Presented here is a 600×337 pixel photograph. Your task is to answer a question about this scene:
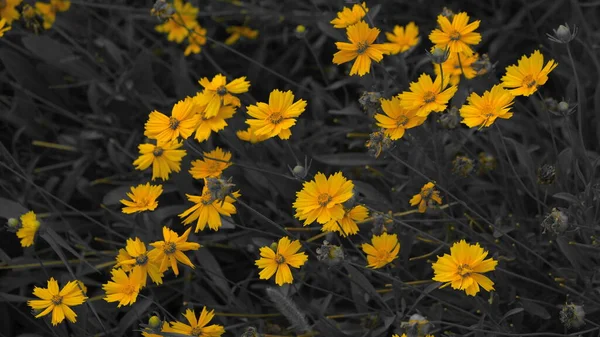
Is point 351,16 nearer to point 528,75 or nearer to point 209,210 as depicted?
point 528,75

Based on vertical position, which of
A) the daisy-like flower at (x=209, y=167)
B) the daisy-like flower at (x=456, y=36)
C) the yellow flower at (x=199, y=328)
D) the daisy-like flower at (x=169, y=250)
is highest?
the daisy-like flower at (x=456, y=36)

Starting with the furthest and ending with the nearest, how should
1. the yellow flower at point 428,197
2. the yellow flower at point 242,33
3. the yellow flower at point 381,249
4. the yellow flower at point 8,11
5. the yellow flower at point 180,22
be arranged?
the yellow flower at point 242,33 → the yellow flower at point 180,22 → the yellow flower at point 8,11 → the yellow flower at point 428,197 → the yellow flower at point 381,249

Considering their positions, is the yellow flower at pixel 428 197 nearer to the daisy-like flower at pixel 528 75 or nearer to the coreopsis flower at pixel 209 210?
the daisy-like flower at pixel 528 75

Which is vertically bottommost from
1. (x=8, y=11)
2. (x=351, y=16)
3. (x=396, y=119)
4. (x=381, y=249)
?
(x=381, y=249)

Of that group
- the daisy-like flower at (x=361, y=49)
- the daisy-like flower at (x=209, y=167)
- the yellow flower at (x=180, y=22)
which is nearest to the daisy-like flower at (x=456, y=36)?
the daisy-like flower at (x=361, y=49)

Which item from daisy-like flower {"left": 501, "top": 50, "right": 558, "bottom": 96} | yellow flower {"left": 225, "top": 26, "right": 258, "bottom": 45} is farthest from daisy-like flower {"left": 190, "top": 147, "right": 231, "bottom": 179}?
yellow flower {"left": 225, "top": 26, "right": 258, "bottom": 45}

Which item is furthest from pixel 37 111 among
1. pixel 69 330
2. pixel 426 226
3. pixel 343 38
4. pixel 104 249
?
pixel 426 226

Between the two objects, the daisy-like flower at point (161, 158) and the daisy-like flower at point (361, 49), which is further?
the daisy-like flower at point (161, 158)

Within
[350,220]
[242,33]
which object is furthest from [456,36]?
[242,33]
